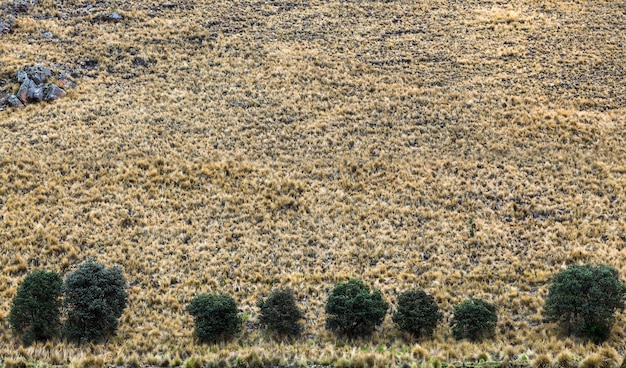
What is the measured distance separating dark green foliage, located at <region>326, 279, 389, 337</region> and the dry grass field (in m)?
0.54

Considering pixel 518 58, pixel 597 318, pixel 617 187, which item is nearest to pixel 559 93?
pixel 518 58

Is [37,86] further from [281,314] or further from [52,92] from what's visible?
[281,314]

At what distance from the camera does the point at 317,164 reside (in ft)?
81.6

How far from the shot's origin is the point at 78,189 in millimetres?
22250

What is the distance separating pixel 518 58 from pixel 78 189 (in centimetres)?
2879

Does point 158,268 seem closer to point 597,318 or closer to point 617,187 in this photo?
point 597,318

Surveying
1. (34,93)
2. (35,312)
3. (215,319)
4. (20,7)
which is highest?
(20,7)

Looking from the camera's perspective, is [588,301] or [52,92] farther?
[52,92]

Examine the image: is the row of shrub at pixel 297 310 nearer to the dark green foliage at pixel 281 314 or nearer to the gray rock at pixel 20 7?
the dark green foliage at pixel 281 314

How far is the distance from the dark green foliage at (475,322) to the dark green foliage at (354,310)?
2.10 m

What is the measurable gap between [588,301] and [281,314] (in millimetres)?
8390

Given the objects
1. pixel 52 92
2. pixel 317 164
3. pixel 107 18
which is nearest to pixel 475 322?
pixel 317 164

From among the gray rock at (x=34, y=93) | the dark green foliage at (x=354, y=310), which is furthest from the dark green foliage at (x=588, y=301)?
the gray rock at (x=34, y=93)

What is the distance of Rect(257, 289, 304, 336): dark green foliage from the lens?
1452 cm
